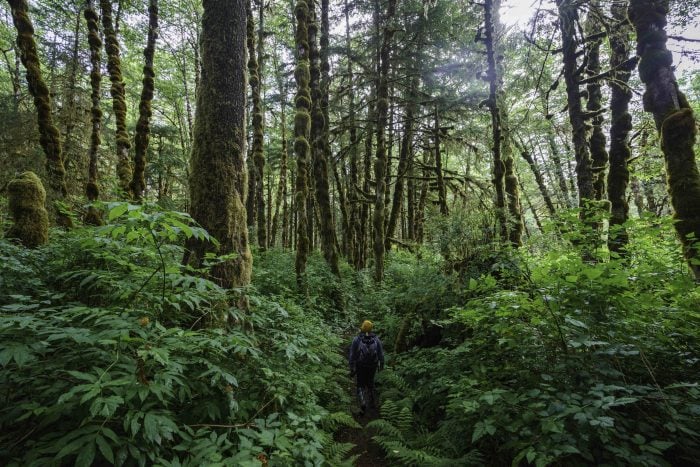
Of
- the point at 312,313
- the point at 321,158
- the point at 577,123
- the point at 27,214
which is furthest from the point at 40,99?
the point at 577,123

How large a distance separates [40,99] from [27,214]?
13.5 ft

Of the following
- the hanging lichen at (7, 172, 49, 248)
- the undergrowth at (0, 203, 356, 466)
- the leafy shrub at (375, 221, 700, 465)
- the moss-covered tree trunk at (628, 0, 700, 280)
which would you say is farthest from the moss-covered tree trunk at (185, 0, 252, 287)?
the moss-covered tree trunk at (628, 0, 700, 280)

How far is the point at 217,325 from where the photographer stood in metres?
3.96

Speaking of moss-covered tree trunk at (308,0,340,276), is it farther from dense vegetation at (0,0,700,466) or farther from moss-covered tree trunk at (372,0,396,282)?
moss-covered tree trunk at (372,0,396,282)

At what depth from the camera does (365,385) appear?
670 cm

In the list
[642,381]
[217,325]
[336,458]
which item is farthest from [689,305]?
[217,325]

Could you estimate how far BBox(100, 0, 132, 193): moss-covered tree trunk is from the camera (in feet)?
34.1

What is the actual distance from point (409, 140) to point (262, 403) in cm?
1559

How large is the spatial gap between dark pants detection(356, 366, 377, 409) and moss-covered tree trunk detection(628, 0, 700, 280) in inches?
214

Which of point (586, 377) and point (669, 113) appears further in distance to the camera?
point (669, 113)

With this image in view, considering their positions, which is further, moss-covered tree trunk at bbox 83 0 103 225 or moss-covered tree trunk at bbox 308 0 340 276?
moss-covered tree trunk at bbox 308 0 340 276

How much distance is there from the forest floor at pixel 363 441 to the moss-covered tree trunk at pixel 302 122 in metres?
4.74

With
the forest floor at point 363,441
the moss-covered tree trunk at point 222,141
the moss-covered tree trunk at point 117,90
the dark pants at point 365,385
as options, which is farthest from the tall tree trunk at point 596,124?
the moss-covered tree trunk at point 117,90

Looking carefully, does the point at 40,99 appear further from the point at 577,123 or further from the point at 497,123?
the point at 577,123
